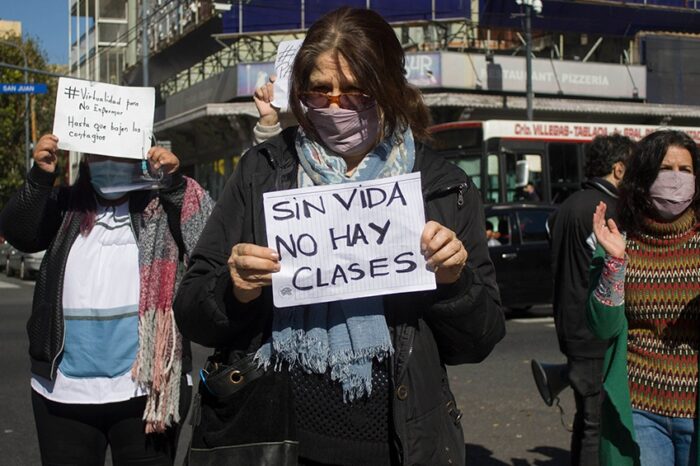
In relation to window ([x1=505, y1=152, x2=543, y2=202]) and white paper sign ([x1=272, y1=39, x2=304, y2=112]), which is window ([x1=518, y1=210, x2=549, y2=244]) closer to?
window ([x1=505, y1=152, x2=543, y2=202])

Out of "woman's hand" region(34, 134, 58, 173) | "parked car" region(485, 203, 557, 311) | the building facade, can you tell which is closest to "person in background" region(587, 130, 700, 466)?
"woman's hand" region(34, 134, 58, 173)

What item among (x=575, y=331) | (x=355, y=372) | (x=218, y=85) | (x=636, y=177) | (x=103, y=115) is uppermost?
(x=218, y=85)

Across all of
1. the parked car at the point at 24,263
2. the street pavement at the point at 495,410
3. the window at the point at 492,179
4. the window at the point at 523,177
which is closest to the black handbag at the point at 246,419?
the street pavement at the point at 495,410

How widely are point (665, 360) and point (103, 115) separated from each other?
2264mm

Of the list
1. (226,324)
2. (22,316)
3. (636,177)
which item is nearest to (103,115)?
(226,324)

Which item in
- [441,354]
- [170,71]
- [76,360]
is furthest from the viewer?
[170,71]

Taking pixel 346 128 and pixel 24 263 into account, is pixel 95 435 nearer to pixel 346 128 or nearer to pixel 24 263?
pixel 346 128

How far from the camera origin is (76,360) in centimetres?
343

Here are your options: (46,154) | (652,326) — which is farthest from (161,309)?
(652,326)

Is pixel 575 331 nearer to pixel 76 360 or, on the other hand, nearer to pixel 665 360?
pixel 665 360

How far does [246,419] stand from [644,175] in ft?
7.23

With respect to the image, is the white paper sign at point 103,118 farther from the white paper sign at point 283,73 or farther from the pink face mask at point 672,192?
the pink face mask at point 672,192

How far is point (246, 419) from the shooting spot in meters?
2.32

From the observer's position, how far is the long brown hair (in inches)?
90.3
